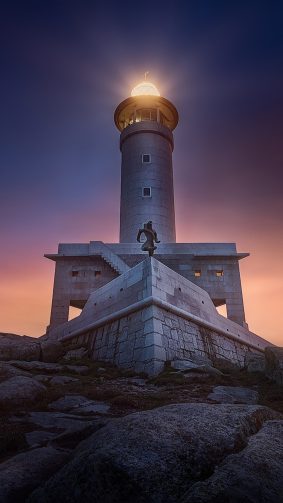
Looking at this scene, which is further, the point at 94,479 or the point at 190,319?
the point at 190,319

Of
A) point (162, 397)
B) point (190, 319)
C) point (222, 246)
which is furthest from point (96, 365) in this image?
point (222, 246)

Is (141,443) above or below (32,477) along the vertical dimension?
above

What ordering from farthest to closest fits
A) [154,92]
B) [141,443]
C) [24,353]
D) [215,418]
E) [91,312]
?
[154,92], [91,312], [24,353], [215,418], [141,443]

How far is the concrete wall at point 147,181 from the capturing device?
3020 centimetres

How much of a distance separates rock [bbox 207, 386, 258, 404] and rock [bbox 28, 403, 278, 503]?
4.06 meters

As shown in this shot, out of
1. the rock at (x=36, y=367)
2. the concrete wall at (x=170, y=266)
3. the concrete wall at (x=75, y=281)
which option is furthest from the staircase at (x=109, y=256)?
the rock at (x=36, y=367)

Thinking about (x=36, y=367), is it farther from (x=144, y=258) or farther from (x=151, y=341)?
(x=144, y=258)

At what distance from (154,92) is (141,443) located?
3694 cm

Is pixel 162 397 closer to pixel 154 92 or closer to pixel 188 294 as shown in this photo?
pixel 188 294

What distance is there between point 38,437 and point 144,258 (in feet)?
68.4

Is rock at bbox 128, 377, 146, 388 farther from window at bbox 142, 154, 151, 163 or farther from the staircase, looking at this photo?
window at bbox 142, 154, 151, 163

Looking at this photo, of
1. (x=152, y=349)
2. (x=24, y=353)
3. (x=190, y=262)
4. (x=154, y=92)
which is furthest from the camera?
(x=154, y=92)

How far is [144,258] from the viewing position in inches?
982

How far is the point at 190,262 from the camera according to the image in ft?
83.0
